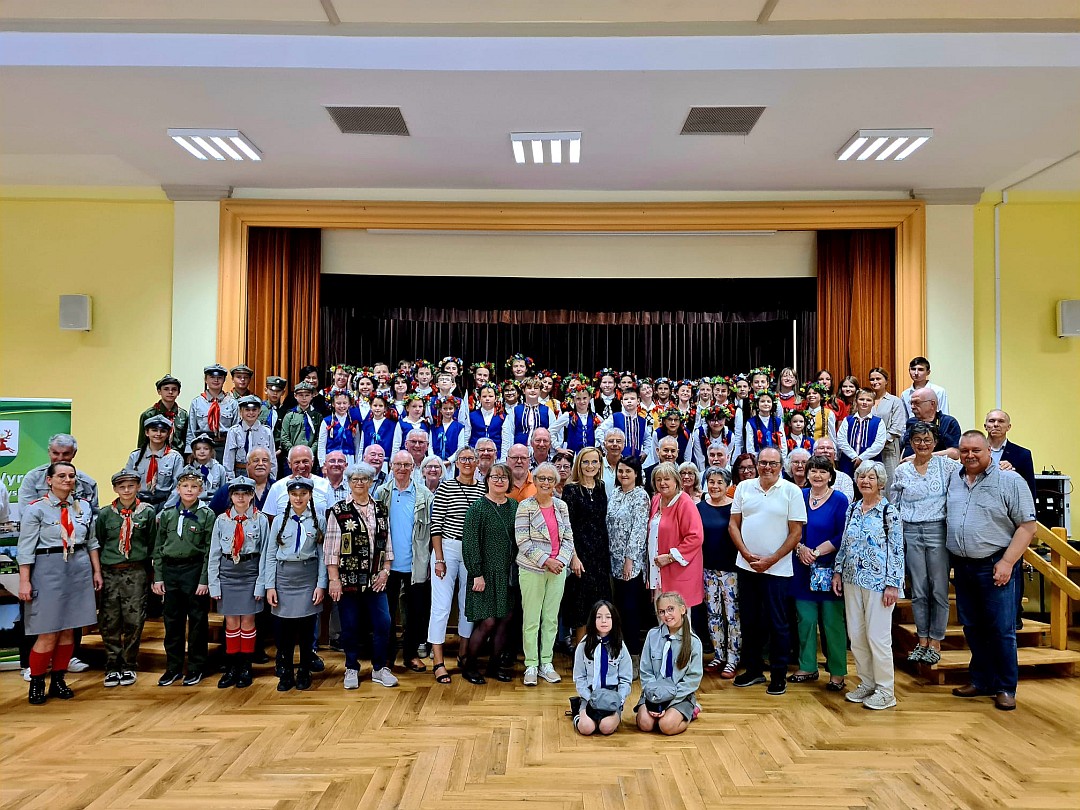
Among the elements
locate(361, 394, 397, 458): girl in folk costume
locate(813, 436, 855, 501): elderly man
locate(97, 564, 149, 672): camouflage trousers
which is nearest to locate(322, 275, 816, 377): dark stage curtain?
locate(361, 394, 397, 458): girl in folk costume

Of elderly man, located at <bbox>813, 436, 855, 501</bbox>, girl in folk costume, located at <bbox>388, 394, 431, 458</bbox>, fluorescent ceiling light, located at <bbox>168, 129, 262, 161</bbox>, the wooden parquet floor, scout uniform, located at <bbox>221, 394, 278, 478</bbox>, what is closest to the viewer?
the wooden parquet floor

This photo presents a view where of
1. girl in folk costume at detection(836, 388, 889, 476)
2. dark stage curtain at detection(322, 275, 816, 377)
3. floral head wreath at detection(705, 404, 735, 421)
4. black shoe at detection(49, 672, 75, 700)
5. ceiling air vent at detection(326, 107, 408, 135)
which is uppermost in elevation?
ceiling air vent at detection(326, 107, 408, 135)

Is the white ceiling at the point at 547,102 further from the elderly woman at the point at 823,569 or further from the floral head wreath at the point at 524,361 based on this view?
the elderly woman at the point at 823,569

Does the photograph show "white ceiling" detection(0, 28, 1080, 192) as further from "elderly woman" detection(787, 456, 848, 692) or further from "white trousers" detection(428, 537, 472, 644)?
"white trousers" detection(428, 537, 472, 644)

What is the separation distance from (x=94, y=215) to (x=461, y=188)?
3.82 metres

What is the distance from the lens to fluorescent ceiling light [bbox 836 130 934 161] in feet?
19.9

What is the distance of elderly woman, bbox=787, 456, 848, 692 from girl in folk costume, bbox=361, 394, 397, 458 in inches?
131

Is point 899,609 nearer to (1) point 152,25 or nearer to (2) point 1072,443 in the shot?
(2) point 1072,443

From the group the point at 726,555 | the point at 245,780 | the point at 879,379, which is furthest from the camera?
the point at 879,379

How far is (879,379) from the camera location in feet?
22.1

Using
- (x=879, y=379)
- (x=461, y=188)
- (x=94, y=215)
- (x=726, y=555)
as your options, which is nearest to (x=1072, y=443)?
(x=879, y=379)

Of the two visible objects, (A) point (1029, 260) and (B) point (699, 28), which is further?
(A) point (1029, 260)

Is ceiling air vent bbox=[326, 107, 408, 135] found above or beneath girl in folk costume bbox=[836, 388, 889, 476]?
above

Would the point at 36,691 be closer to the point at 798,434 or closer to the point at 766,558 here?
the point at 766,558
